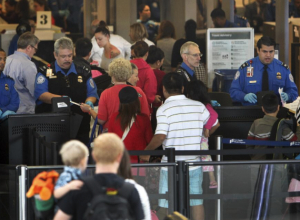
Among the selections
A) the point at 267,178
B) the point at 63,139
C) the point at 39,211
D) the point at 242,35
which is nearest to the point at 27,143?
the point at 63,139

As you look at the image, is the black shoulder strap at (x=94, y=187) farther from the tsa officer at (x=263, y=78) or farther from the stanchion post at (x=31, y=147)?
the tsa officer at (x=263, y=78)

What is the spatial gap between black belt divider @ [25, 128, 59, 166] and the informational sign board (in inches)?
233

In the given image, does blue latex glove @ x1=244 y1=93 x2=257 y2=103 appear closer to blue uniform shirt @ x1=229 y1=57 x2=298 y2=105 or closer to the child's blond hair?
blue uniform shirt @ x1=229 y1=57 x2=298 y2=105

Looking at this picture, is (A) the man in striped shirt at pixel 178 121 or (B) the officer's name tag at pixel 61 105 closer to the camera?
(A) the man in striped shirt at pixel 178 121

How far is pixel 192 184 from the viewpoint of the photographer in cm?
567

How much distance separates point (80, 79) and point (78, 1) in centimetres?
1000

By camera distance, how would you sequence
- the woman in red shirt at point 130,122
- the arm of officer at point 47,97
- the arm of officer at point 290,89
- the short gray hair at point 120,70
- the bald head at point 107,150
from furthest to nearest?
the arm of officer at point 290,89, the arm of officer at point 47,97, the short gray hair at point 120,70, the woman in red shirt at point 130,122, the bald head at point 107,150

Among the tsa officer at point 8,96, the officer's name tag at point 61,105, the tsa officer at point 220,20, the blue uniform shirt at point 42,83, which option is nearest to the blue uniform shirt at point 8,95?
the tsa officer at point 8,96

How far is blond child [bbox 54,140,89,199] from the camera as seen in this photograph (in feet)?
12.2

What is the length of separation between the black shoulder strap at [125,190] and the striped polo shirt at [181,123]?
7.58ft

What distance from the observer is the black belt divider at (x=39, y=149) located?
5.57 m

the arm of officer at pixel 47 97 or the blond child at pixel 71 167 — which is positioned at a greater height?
the arm of officer at pixel 47 97

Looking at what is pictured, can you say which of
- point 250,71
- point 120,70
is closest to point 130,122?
point 120,70

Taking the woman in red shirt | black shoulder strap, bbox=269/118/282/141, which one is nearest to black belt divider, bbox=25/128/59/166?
the woman in red shirt
